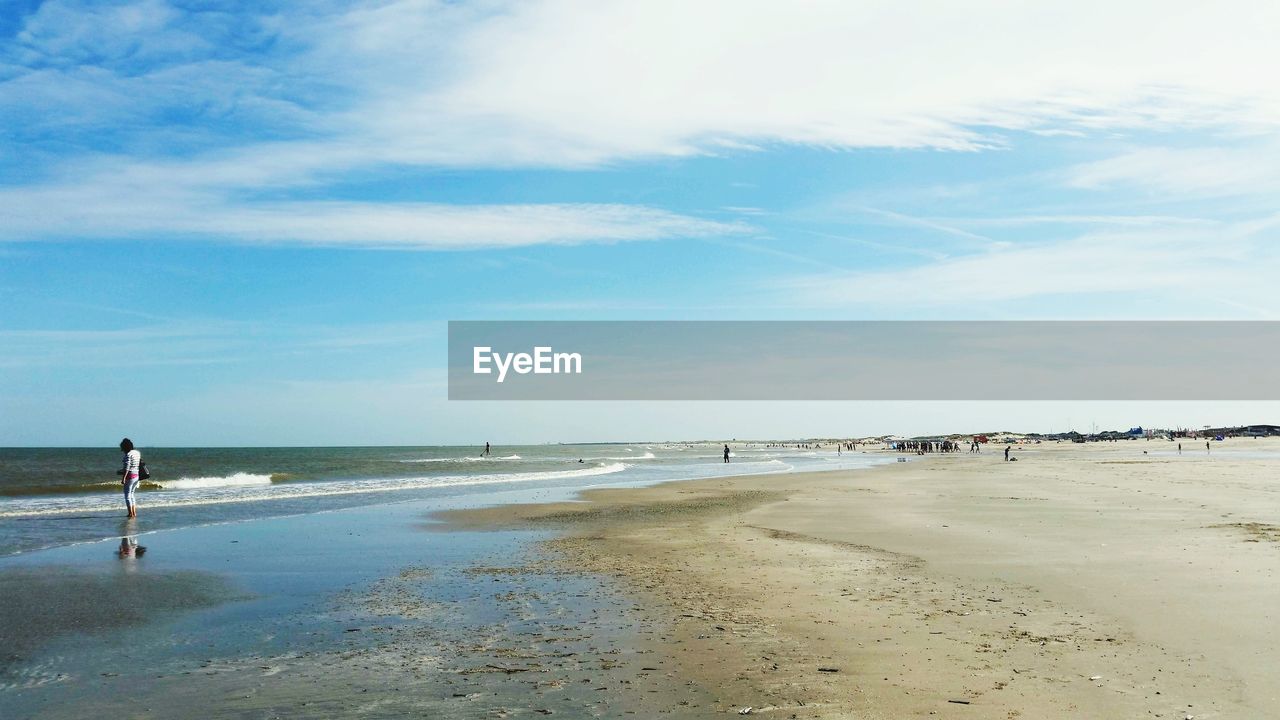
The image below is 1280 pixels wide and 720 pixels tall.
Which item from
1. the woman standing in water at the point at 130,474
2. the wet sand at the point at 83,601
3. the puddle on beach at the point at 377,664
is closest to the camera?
the puddle on beach at the point at 377,664

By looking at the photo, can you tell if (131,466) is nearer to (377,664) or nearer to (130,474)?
(130,474)

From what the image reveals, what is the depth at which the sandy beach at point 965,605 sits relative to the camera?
7.16m

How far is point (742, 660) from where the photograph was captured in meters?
8.34

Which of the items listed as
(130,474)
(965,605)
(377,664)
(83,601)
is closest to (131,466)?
(130,474)

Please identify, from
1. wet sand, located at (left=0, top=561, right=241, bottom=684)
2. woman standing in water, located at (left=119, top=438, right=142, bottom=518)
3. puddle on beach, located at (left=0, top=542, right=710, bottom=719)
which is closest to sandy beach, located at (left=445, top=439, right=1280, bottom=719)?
puddle on beach, located at (left=0, top=542, right=710, bottom=719)

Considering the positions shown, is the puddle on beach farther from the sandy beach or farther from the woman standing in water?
the woman standing in water

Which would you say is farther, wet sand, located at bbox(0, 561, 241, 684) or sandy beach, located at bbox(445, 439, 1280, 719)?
wet sand, located at bbox(0, 561, 241, 684)

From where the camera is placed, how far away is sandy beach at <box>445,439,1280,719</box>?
716 centimetres

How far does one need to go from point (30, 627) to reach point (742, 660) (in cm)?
847

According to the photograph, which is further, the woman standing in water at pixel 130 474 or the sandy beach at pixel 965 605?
the woman standing in water at pixel 130 474

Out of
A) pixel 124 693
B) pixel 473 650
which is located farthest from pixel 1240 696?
pixel 124 693

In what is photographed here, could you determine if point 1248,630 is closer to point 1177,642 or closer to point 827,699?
point 1177,642

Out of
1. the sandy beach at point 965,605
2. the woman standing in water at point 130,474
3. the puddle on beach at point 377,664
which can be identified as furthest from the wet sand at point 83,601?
the woman standing in water at point 130,474

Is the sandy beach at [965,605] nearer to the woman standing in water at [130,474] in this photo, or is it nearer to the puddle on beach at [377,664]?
the puddle on beach at [377,664]
